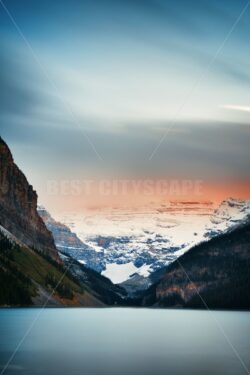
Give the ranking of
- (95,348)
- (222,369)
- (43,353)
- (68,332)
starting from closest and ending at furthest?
(222,369), (43,353), (95,348), (68,332)

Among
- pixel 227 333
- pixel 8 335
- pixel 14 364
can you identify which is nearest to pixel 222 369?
pixel 14 364

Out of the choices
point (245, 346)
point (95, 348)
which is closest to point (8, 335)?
point (95, 348)

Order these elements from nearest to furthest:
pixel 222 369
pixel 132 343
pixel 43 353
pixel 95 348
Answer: pixel 222 369 < pixel 43 353 < pixel 95 348 < pixel 132 343

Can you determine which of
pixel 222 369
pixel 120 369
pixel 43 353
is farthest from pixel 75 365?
pixel 222 369

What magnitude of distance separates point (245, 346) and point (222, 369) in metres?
27.2

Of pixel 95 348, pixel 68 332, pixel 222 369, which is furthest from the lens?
pixel 68 332

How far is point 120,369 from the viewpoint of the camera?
7300 centimetres

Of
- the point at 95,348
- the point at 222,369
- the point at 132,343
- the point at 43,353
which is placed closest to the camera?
the point at 222,369

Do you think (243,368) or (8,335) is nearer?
(243,368)

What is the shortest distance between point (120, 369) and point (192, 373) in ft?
27.5

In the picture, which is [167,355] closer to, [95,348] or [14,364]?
[95,348]

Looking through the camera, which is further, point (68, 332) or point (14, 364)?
point (68, 332)

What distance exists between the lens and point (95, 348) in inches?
3770

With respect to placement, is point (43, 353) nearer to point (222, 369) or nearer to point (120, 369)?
point (120, 369)
